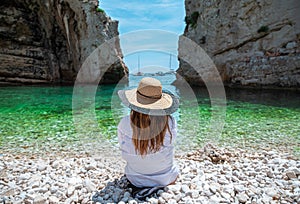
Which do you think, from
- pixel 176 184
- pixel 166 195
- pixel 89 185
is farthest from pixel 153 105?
pixel 89 185

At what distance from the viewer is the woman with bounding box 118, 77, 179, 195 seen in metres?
2.27

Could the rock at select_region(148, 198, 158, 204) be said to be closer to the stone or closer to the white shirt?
the white shirt

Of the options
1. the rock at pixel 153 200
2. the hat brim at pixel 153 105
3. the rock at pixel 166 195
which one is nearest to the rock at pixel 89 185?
the rock at pixel 153 200

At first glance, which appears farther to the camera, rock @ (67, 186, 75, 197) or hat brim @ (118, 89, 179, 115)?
rock @ (67, 186, 75, 197)

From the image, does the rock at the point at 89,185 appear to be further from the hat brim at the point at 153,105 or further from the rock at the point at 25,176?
the hat brim at the point at 153,105

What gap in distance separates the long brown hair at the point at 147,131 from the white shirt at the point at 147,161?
2.7 inches

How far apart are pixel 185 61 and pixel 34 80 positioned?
17.3 metres

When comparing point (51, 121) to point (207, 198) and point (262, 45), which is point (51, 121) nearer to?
point (207, 198)

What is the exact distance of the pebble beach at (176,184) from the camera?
239cm

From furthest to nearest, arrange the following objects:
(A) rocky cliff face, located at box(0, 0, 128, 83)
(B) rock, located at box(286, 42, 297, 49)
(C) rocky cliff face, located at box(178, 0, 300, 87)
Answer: (A) rocky cliff face, located at box(0, 0, 128, 83) < (C) rocky cliff face, located at box(178, 0, 300, 87) < (B) rock, located at box(286, 42, 297, 49)

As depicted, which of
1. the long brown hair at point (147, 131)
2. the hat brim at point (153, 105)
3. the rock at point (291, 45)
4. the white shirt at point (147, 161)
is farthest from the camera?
the rock at point (291, 45)

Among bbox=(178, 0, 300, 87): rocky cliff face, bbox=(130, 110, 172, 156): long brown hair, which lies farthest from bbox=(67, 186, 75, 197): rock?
bbox=(178, 0, 300, 87): rocky cliff face

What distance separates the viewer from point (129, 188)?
2.62 meters

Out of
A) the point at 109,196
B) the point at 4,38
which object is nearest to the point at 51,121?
the point at 109,196
